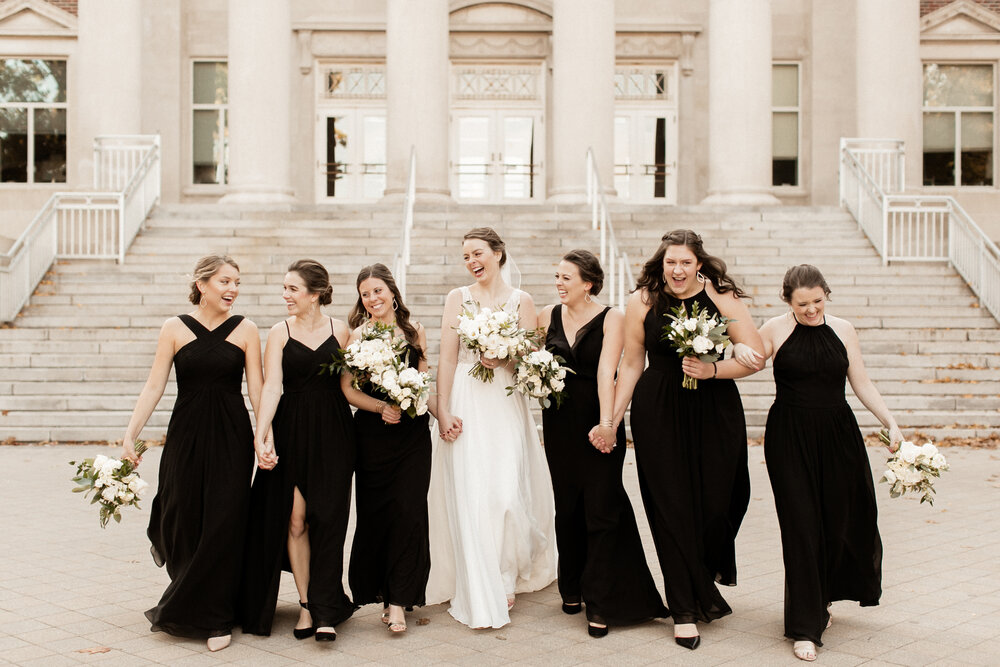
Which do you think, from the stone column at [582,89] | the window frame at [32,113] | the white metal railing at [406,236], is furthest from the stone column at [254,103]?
the window frame at [32,113]

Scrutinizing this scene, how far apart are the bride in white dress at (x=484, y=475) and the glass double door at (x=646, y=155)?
824 inches

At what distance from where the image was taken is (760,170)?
21.5 meters

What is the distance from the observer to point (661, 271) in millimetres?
5656

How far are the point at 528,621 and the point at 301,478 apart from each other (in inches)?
58.2

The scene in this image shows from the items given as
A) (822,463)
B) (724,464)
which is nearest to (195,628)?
(724,464)

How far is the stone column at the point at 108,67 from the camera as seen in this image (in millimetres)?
21703

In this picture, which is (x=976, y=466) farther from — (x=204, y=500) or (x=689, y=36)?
(x=689, y=36)

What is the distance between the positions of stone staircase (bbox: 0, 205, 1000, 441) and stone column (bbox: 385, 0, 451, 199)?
135cm

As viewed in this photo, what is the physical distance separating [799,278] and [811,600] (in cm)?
165

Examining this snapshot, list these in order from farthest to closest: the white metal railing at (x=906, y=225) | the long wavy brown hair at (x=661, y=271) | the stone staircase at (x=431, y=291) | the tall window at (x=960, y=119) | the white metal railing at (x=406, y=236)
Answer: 1. the tall window at (x=960, y=119)
2. the white metal railing at (x=906, y=225)
3. the white metal railing at (x=406, y=236)
4. the stone staircase at (x=431, y=291)
5. the long wavy brown hair at (x=661, y=271)

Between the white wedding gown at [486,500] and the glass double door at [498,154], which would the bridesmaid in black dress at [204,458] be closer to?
the white wedding gown at [486,500]

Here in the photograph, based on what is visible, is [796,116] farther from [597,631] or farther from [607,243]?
[597,631]

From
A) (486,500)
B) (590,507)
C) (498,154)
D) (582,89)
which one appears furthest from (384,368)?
(498,154)

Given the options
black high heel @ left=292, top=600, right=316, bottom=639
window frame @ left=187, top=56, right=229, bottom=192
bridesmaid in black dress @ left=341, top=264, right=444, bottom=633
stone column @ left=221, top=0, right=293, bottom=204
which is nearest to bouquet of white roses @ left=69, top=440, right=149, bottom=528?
black high heel @ left=292, top=600, right=316, bottom=639
